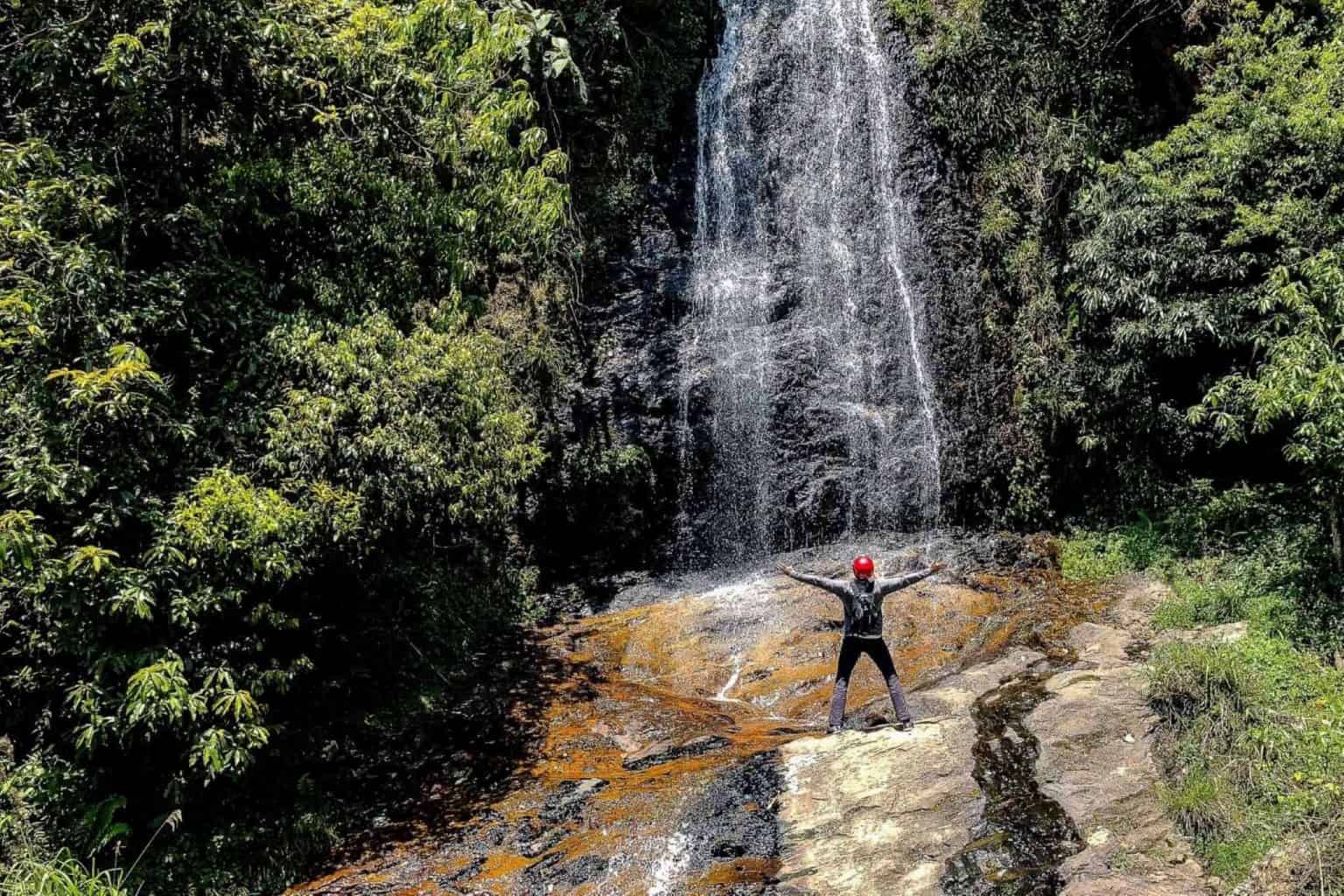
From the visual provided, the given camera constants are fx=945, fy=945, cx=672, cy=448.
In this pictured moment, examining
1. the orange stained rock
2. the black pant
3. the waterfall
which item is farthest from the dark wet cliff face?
the black pant

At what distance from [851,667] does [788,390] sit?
290 inches

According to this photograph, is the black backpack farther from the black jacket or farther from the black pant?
the black pant

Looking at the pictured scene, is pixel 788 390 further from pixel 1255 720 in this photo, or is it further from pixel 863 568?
pixel 1255 720

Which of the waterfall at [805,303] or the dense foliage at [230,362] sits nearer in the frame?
the dense foliage at [230,362]

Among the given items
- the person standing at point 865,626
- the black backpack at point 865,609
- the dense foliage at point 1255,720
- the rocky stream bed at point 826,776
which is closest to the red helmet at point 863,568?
the person standing at point 865,626

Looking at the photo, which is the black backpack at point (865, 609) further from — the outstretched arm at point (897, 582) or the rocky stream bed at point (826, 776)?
the rocky stream bed at point (826, 776)

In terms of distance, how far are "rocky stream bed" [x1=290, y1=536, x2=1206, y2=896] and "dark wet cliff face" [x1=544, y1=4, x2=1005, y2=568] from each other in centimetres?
286

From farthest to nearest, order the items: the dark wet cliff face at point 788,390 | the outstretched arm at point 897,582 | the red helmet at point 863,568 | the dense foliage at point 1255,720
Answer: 1. the dark wet cliff face at point 788,390
2. the outstretched arm at point 897,582
3. the red helmet at point 863,568
4. the dense foliage at point 1255,720

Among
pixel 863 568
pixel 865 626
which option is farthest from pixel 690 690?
pixel 863 568

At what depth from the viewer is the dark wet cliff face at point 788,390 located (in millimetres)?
13992

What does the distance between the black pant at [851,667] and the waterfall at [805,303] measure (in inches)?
246

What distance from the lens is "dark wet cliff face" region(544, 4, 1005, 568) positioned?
14.0 metres

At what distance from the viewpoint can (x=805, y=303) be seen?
14898 millimetres

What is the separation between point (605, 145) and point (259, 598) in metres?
10.4
